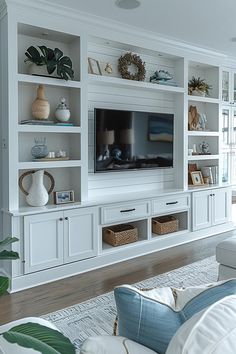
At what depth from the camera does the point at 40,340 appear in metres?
0.66

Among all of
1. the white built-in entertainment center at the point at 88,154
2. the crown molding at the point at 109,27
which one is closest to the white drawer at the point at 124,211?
the white built-in entertainment center at the point at 88,154

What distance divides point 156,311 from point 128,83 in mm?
3508

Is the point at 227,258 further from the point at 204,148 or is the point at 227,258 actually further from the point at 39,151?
the point at 204,148

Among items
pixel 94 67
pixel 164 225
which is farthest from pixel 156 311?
pixel 164 225

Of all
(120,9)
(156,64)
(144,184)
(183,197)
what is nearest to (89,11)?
(120,9)

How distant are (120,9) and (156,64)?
131 cm

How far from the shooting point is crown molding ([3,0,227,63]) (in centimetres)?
322

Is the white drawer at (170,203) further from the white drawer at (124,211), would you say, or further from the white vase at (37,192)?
the white vase at (37,192)

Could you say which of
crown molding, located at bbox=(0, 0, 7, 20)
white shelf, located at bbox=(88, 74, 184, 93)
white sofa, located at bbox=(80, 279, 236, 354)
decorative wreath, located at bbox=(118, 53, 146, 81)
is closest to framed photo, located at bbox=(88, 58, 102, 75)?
white shelf, located at bbox=(88, 74, 184, 93)

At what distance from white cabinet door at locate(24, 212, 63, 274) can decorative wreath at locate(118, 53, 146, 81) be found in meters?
1.96

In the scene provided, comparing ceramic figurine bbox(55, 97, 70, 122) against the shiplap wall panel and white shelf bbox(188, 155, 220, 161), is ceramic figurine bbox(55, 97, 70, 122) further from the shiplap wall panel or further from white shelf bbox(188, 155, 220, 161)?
white shelf bbox(188, 155, 220, 161)

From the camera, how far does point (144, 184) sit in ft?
15.3

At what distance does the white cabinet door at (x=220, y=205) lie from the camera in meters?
5.04

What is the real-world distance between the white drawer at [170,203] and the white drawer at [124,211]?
0.13m
